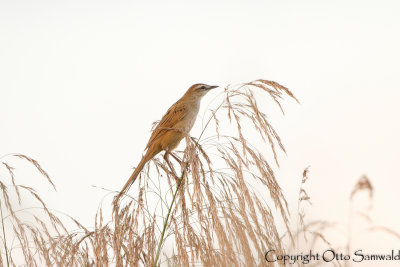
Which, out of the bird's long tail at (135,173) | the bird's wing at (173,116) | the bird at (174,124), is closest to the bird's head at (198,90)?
the bird at (174,124)

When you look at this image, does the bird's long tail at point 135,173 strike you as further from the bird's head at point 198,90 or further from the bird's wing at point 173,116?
the bird's head at point 198,90

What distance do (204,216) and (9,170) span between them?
1.60 metres

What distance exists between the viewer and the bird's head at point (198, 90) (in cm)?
408

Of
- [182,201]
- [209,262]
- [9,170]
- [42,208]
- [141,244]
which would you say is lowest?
[209,262]

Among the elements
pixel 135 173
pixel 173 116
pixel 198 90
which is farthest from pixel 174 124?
pixel 135 173

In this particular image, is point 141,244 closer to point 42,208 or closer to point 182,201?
point 182,201

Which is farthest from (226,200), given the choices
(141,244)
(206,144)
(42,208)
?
(42,208)

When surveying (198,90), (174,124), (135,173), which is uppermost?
(198,90)

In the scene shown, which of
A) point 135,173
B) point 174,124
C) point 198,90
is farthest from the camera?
point 198,90

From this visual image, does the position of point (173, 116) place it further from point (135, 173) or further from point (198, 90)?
point (135, 173)

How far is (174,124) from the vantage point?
12.4 ft

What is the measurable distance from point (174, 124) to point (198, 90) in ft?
1.63

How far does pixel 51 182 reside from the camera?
290 cm

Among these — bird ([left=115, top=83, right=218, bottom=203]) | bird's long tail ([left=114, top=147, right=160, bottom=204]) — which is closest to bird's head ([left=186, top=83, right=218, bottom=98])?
bird ([left=115, top=83, right=218, bottom=203])
